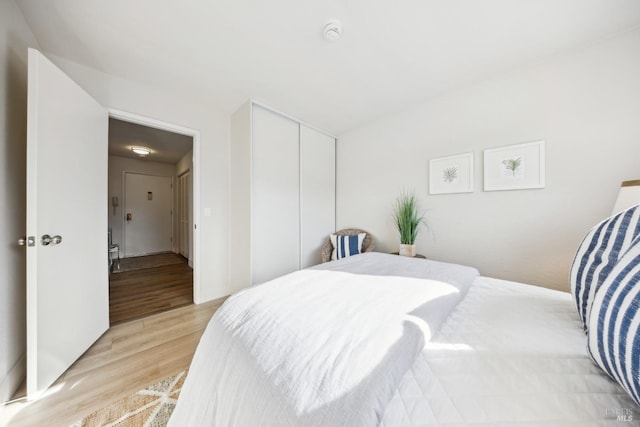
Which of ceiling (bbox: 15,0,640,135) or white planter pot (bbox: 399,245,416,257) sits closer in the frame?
ceiling (bbox: 15,0,640,135)

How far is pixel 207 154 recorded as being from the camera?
2.49 meters

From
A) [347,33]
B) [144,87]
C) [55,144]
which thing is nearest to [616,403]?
[347,33]

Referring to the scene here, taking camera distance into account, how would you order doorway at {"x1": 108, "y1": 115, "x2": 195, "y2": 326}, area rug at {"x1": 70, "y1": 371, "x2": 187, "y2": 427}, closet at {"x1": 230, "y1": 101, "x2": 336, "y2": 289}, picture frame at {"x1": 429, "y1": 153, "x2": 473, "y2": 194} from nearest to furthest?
area rug at {"x1": 70, "y1": 371, "x2": 187, "y2": 427} < picture frame at {"x1": 429, "y1": 153, "x2": 473, "y2": 194} < closet at {"x1": 230, "y1": 101, "x2": 336, "y2": 289} < doorway at {"x1": 108, "y1": 115, "x2": 195, "y2": 326}

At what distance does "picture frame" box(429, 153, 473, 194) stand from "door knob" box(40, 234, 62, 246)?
3.07 meters

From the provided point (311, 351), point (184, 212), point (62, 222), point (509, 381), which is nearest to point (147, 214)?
point (184, 212)

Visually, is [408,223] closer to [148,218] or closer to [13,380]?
[13,380]

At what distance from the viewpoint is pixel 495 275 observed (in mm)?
1901

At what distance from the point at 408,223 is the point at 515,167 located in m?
1.00

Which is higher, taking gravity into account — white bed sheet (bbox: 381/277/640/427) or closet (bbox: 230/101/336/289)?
closet (bbox: 230/101/336/289)

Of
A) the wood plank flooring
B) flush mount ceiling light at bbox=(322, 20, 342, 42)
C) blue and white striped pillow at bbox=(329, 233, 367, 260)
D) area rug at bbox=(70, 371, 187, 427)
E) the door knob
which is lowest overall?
area rug at bbox=(70, 371, 187, 427)

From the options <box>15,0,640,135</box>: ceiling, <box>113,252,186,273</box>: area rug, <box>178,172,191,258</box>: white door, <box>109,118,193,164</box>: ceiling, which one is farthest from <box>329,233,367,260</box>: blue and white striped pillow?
<box>113,252,186,273</box>: area rug

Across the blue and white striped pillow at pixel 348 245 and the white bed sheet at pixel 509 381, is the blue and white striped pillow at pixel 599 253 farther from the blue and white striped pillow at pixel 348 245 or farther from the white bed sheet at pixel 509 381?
the blue and white striped pillow at pixel 348 245

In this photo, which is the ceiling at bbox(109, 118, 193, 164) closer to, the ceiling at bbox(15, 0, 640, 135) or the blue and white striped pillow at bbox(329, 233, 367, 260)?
the ceiling at bbox(15, 0, 640, 135)

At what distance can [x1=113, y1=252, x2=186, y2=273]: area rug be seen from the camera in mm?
3828
